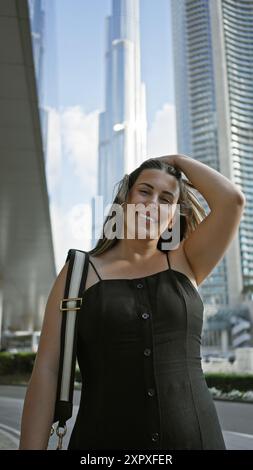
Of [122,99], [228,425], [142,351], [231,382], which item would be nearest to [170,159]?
[142,351]

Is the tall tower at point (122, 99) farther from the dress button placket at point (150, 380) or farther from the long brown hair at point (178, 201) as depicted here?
the dress button placket at point (150, 380)

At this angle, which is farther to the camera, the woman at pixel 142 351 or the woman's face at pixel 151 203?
the woman's face at pixel 151 203

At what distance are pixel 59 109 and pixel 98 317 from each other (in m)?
5.79

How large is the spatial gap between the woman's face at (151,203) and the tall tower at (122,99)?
2370mm

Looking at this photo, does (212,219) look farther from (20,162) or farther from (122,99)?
(20,162)

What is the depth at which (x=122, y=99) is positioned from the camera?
456 centimetres

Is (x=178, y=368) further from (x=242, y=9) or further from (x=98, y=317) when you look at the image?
(x=242, y=9)

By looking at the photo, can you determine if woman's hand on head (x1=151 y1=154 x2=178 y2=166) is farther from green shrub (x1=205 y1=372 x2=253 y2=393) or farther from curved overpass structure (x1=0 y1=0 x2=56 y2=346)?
green shrub (x1=205 y1=372 x2=253 y2=393)

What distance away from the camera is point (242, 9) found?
4.76m

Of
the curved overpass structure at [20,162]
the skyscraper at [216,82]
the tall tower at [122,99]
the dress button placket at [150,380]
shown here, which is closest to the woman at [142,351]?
the dress button placket at [150,380]

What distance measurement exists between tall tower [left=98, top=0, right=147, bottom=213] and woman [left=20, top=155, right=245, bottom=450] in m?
2.44

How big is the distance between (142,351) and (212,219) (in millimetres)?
339

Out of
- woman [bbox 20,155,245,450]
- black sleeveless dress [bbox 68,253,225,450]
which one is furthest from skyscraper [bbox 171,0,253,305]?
black sleeveless dress [bbox 68,253,225,450]

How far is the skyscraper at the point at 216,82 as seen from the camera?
503cm
